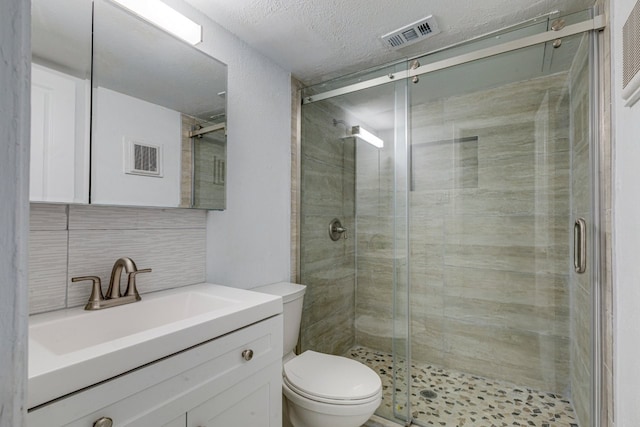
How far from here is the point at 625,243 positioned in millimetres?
1118

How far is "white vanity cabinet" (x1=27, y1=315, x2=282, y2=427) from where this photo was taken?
2.38ft

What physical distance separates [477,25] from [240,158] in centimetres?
140

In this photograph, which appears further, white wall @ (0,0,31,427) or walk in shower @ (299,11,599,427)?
walk in shower @ (299,11,599,427)

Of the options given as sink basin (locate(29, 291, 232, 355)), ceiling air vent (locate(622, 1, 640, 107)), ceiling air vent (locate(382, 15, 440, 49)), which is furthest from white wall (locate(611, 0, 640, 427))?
sink basin (locate(29, 291, 232, 355))

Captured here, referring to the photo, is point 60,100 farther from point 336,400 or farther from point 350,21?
point 336,400

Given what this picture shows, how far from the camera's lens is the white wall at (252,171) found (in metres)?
1.61

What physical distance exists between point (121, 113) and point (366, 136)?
53.7 inches

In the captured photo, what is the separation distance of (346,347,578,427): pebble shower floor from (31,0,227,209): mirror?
1412 mm

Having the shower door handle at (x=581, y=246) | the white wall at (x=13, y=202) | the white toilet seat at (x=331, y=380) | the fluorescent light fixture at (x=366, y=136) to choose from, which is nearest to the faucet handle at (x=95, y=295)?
the white toilet seat at (x=331, y=380)

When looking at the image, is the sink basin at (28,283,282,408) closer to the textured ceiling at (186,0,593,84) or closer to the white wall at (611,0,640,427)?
the white wall at (611,0,640,427)

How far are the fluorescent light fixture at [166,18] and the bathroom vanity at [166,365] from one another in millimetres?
1118

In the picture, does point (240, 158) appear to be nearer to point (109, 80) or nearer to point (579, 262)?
point (109, 80)

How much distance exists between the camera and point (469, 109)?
7.20 feet

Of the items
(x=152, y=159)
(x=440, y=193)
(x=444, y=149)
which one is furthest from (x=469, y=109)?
(x=152, y=159)
